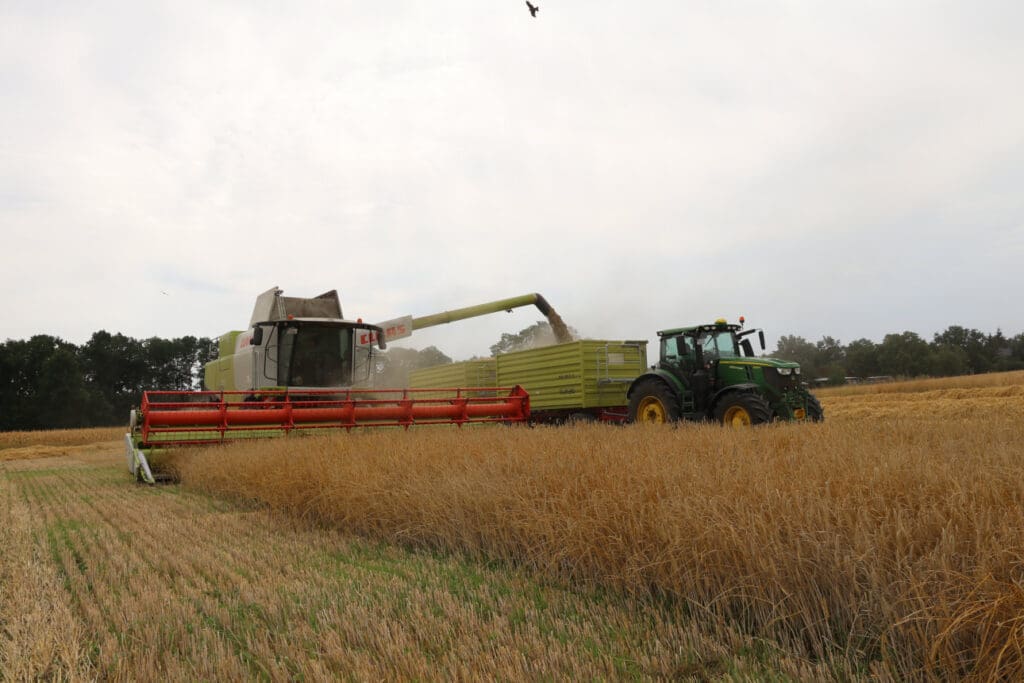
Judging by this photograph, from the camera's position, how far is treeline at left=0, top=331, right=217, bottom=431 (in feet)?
130

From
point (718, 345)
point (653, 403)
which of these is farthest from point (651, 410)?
point (718, 345)

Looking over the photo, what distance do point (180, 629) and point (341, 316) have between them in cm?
932

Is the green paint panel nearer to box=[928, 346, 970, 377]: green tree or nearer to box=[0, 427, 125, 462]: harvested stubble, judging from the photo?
box=[0, 427, 125, 462]: harvested stubble

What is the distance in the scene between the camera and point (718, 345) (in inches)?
408

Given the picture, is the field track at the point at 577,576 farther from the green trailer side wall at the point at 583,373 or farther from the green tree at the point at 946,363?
the green tree at the point at 946,363

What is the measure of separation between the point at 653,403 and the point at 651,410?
12 cm

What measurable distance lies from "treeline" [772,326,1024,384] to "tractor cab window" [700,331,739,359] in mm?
42581

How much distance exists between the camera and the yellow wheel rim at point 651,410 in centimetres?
1039

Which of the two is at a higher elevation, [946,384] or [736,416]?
[946,384]

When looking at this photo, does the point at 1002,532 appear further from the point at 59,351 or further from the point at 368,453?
the point at 59,351

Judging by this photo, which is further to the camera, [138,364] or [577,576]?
[138,364]

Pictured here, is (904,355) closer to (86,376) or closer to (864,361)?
(864,361)

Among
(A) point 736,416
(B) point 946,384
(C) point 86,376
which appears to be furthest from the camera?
(C) point 86,376

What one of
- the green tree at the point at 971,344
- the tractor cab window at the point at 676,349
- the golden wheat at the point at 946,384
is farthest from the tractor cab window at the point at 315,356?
the green tree at the point at 971,344
